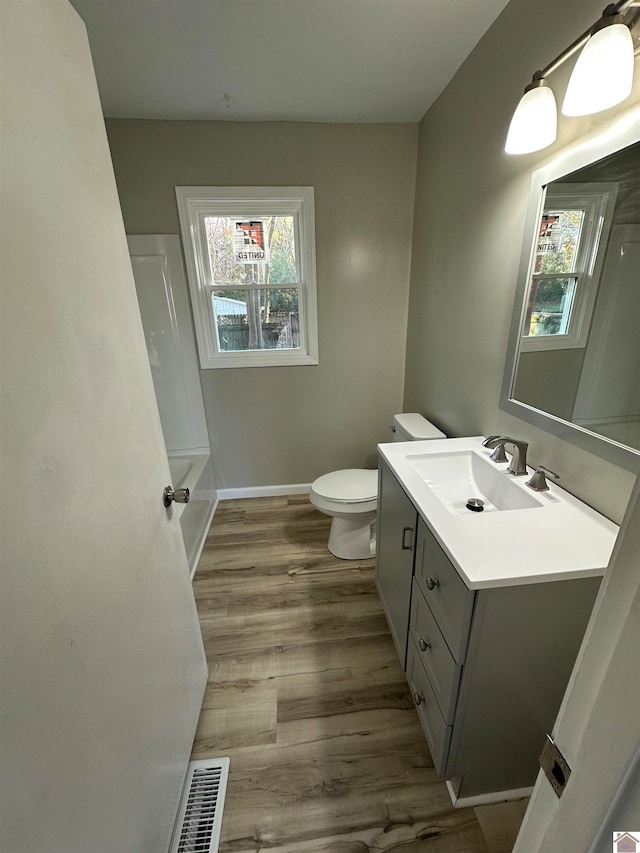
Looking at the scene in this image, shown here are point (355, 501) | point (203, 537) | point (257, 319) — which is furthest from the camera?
point (257, 319)

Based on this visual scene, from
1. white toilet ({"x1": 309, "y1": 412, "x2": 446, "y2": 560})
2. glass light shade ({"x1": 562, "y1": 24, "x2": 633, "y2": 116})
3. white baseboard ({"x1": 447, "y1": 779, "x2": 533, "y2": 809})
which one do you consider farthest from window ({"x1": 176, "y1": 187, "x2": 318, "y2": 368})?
white baseboard ({"x1": 447, "y1": 779, "x2": 533, "y2": 809})

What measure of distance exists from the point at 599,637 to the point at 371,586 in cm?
172

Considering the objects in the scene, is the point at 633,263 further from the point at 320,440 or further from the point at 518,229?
the point at 320,440

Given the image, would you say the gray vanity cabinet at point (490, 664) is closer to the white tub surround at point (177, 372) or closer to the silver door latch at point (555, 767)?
the silver door latch at point (555, 767)

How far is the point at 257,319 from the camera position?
2.52 m

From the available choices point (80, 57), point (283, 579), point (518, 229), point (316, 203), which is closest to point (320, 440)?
point (283, 579)

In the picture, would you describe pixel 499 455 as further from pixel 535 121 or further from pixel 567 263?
pixel 535 121

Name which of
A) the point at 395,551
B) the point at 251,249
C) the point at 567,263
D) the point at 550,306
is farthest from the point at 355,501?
the point at 251,249

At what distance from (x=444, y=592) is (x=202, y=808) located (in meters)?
1.03

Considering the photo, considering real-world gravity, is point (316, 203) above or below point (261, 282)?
above

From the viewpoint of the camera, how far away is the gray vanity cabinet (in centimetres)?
87

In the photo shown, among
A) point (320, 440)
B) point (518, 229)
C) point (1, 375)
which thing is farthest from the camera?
point (320, 440)

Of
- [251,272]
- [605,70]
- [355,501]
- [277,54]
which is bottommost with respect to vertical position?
[355,501]

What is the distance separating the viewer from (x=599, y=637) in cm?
38
